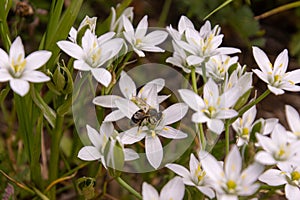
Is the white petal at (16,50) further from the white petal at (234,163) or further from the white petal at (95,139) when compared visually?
the white petal at (234,163)

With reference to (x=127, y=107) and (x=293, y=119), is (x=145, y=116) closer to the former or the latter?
(x=127, y=107)

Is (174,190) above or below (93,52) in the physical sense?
below

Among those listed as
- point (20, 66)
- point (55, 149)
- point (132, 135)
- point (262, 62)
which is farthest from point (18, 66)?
point (262, 62)

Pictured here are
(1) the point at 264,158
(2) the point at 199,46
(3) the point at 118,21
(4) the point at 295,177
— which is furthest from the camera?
(3) the point at 118,21

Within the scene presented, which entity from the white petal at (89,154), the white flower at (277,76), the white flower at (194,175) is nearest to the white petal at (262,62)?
the white flower at (277,76)

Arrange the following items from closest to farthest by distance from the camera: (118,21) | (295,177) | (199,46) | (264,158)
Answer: (264,158) → (295,177) → (199,46) → (118,21)

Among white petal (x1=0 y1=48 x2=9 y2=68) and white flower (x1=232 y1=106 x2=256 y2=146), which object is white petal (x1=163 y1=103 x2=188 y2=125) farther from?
white petal (x1=0 y1=48 x2=9 y2=68)

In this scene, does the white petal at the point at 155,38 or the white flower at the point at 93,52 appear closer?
the white flower at the point at 93,52
